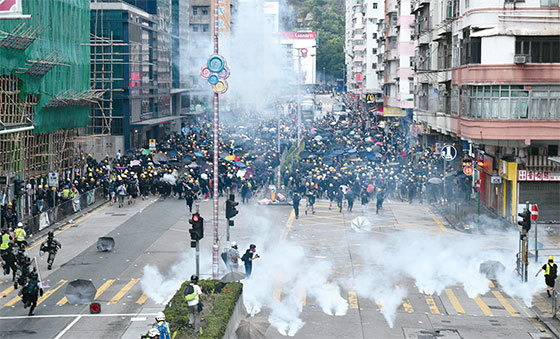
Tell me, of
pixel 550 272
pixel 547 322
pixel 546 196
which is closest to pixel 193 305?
pixel 547 322

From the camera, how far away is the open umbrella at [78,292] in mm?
26000

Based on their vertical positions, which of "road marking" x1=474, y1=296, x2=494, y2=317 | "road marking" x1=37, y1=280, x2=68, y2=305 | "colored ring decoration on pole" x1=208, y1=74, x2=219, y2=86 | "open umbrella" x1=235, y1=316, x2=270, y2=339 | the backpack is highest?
"colored ring decoration on pole" x1=208, y1=74, x2=219, y2=86

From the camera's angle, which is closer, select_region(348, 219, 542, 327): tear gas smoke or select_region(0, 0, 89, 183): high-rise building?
select_region(348, 219, 542, 327): tear gas smoke

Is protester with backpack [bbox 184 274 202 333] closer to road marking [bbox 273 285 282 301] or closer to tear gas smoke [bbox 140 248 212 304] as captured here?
tear gas smoke [bbox 140 248 212 304]

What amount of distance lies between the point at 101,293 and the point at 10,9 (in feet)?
30.7

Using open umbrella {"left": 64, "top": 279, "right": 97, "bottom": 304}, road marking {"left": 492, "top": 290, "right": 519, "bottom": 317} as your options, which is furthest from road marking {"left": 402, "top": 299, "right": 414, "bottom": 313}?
open umbrella {"left": 64, "top": 279, "right": 97, "bottom": 304}

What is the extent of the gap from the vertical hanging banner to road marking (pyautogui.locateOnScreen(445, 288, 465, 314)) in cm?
1497

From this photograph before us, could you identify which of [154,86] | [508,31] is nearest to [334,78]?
[154,86]

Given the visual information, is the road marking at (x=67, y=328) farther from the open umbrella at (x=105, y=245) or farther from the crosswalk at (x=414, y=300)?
the open umbrella at (x=105, y=245)

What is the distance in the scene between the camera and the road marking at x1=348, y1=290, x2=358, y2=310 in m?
25.8

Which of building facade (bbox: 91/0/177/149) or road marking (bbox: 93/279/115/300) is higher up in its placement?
building facade (bbox: 91/0/177/149)

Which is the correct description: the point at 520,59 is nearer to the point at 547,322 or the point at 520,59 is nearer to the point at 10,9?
the point at 547,322

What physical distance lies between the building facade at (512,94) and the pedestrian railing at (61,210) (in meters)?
19.5

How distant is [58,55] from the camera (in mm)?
50219
